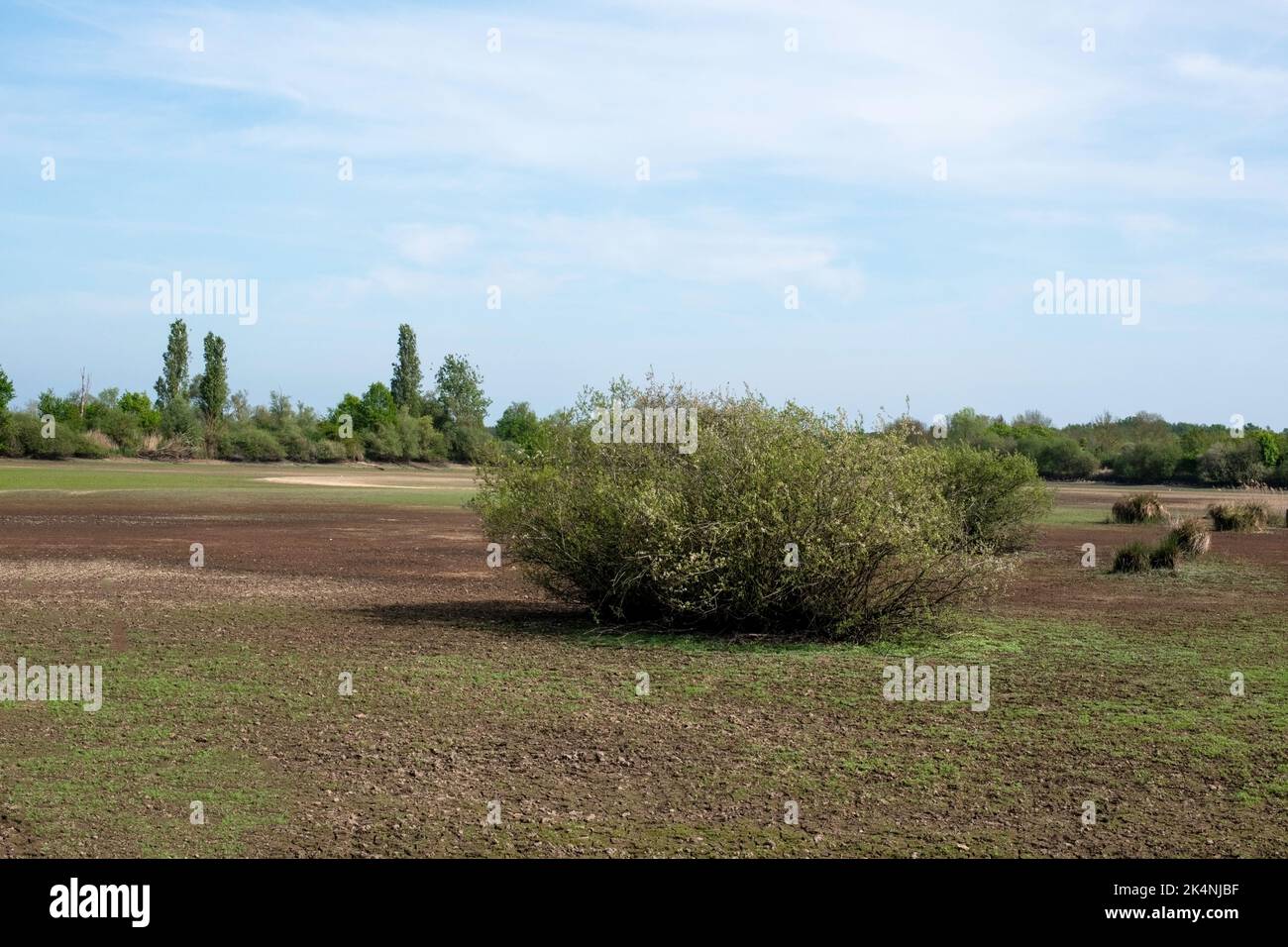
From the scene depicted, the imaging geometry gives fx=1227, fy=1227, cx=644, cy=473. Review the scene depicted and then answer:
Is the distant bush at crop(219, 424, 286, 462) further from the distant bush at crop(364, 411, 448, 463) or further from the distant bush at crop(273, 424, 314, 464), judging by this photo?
the distant bush at crop(364, 411, 448, 463)

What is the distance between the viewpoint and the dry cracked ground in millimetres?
7656

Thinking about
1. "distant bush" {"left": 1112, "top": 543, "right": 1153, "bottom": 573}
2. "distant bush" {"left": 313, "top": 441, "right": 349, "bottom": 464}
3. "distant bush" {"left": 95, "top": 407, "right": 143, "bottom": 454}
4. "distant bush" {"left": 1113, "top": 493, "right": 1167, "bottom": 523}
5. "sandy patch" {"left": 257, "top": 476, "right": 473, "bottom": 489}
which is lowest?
"distant bush" {"left": 1112, "top": 543, "right": 1153, "bottom": 573}

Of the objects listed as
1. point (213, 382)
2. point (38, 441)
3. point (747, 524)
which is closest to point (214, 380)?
point (213, 382)

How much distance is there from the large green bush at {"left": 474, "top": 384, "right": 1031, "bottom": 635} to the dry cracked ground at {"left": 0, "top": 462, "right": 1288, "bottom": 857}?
651 mm

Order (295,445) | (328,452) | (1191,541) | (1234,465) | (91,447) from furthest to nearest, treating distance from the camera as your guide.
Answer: (328,452) < (295,445) < (91,447) < (1234,465) < (1191,541)

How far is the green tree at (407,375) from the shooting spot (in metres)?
143

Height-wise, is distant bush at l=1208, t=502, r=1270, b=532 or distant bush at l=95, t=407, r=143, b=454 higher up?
distant bush at l=95, t=407, r=143, b=454

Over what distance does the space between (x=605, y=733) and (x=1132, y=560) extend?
61.4 ft

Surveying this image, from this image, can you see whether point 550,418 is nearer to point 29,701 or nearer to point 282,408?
point 29,701

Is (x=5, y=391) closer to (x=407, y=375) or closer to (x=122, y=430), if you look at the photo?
(x=122, y=430)

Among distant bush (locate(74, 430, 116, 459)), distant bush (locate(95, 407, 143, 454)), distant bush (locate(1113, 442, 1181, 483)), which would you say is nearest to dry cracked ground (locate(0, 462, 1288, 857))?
distant bush (locate(1113, 442, 1181, 483))

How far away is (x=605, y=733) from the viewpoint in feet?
34.2
